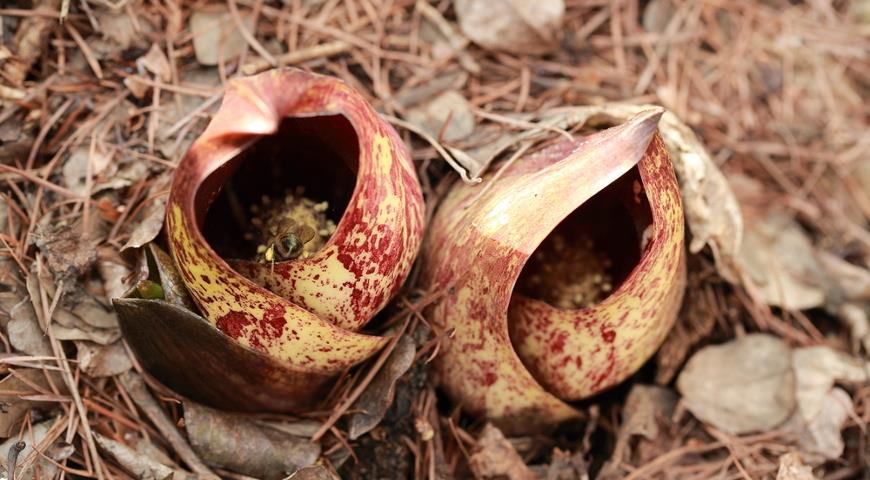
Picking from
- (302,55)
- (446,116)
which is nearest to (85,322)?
(302,55)

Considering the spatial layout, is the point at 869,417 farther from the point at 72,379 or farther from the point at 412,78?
the point at 72,379

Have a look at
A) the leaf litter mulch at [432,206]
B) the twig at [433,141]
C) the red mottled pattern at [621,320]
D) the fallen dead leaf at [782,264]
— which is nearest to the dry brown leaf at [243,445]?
the leaf litter mulch at [432,206]

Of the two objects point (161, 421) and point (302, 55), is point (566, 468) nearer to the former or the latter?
point (161, 421)

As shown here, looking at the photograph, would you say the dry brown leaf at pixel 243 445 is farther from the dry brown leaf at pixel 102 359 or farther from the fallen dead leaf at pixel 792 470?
the fallen dead leaf at pixel 792 470

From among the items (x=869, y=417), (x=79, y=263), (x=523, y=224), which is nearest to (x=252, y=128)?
(x=523, y=224)

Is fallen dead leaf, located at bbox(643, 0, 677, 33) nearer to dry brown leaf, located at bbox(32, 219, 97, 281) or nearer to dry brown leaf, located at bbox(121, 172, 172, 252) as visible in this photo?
dry brown leaf, located at bbox(121, 172, 172, 252)
